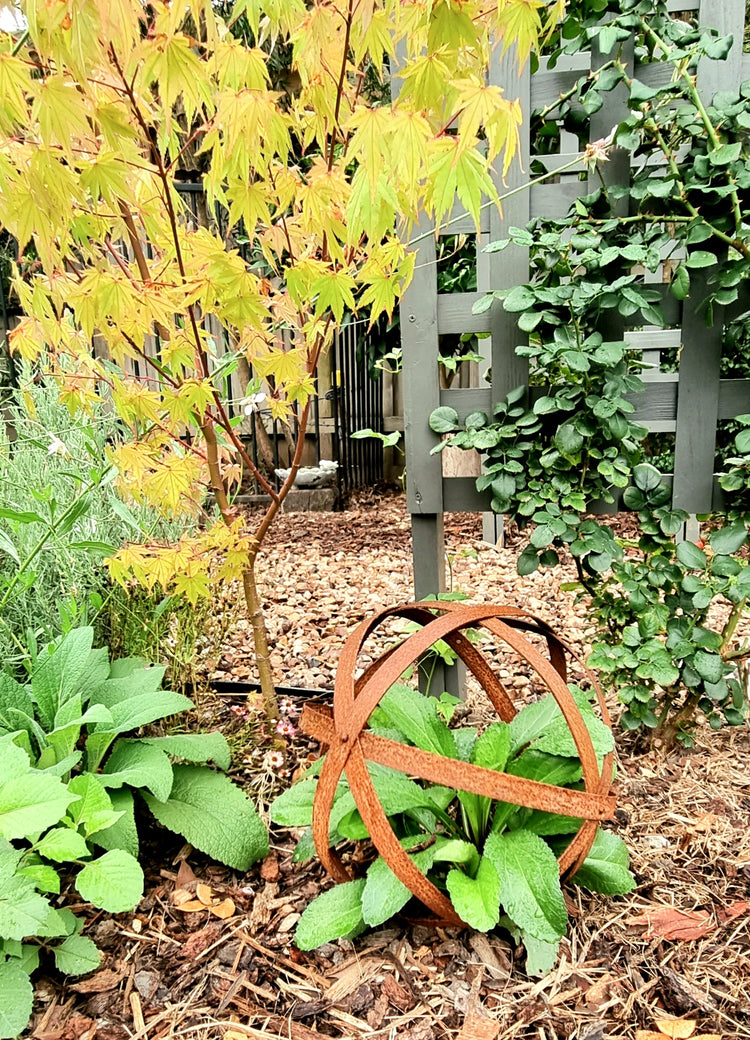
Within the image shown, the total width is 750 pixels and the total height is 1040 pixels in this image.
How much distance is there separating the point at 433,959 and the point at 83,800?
0.66 m

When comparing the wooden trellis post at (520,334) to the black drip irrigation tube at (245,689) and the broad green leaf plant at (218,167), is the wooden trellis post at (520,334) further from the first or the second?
the black drip irrigation tube at (245,689)

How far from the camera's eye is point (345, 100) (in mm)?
1280

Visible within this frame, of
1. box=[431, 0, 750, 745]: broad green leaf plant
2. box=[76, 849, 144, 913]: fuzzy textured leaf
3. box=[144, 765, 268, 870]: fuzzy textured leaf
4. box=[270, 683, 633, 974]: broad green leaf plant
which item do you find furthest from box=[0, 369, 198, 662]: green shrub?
box=[431, 0, 750, 745]: broad green leaf plant

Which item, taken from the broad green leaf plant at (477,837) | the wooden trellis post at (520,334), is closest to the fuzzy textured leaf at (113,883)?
the broad green leaf plant at (477,837)

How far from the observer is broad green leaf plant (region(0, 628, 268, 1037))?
3.37 ft

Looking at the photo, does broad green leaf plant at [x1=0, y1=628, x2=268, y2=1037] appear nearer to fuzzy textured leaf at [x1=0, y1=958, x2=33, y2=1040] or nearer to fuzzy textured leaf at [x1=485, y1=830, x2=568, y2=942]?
fuzzy textured leaf at [x1=0, y1=958, x2=33, y2=1040]

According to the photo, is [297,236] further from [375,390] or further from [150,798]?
[375,390]

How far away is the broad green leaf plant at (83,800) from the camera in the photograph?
3.37 ft

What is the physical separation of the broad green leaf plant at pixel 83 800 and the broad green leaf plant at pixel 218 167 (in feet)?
0.98

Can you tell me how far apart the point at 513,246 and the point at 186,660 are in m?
1.33

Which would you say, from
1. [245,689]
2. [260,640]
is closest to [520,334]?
[260,640]

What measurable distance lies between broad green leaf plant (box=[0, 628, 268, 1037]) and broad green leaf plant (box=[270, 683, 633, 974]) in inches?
8.1

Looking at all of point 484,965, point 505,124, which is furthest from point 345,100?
point 484,965

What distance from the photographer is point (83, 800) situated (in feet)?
3.88
